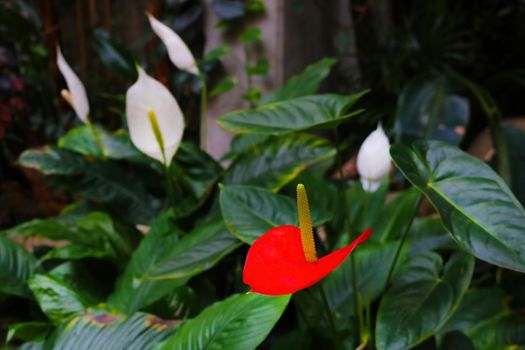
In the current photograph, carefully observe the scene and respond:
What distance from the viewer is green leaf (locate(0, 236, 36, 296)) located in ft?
3.24

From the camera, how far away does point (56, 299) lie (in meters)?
0.88

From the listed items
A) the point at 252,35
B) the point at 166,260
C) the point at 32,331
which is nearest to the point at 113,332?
the point at 166,260

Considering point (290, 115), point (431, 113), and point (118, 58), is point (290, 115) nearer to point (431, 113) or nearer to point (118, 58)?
point (431, 113)

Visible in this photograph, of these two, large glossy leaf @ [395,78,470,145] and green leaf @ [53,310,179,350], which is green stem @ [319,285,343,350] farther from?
large glossy leaf @ [395,78,470,145]

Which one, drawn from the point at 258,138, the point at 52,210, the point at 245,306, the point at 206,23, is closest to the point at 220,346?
the point at 245,306

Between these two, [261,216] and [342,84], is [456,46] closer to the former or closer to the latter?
[342,84]

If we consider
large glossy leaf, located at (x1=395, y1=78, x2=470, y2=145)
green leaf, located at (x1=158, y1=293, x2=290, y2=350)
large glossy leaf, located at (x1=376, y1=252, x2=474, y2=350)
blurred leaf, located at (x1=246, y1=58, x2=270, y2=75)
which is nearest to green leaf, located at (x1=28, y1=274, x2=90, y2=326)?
green leaf, located at (x1=158, y1=293, x2=290, y2=350)

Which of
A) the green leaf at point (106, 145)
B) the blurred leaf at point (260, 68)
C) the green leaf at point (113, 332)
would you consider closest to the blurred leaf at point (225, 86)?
the blurred leaf at point (260, 68)

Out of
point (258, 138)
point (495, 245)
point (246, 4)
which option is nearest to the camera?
point (495, 245)

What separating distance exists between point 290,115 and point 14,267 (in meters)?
0.60

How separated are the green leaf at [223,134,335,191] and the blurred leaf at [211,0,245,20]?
960mm

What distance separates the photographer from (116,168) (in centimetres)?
127

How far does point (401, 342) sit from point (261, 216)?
280 millimetres

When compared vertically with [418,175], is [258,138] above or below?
below
